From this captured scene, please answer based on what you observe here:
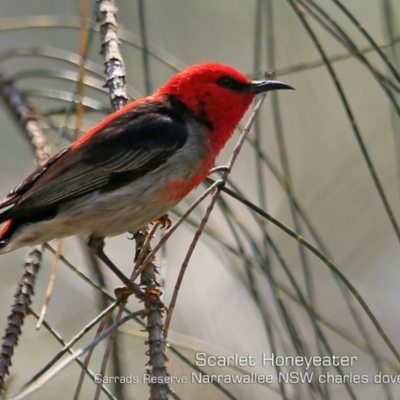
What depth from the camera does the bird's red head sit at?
3.38 metres

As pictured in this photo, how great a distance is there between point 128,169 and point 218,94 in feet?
1.76

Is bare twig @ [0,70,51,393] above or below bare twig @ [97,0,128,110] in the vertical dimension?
below

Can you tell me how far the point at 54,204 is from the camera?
3.17 metres

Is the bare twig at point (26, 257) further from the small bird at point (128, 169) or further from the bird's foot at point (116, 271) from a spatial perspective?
the bird's foot at point (116, 271)

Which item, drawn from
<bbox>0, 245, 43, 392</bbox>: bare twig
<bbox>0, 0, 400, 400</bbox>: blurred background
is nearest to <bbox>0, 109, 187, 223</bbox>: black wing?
<bbox>0, 245, 43, 392</bbox>: bare twig

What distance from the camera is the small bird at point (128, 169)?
123 inches

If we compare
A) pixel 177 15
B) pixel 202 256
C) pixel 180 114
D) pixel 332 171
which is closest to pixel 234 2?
pixel 177 15

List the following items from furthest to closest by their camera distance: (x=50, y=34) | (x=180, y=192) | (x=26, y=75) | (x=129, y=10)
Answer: (x=50, y=34), (x=129, y=10), (x=26, y=75), (x=180, y=192)

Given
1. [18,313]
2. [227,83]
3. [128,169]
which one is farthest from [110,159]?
[18,313]

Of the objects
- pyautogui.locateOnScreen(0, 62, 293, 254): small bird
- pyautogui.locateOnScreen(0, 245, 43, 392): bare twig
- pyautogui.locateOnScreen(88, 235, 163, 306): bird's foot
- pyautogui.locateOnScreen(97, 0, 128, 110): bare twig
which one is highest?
pyautogui.locateOnScreen(97, 0, 128, 110): bare twig

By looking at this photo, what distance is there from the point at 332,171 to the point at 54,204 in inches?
106

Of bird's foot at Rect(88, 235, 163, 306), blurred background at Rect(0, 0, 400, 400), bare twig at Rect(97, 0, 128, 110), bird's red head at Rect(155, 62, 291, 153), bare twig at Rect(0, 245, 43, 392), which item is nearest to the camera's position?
bare twig at Rect(0, 245, 43, 392)

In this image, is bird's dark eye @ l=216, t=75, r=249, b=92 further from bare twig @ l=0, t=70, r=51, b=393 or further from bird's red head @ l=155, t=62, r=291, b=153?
bare twig @ l=0, t=70, r=51, b=393

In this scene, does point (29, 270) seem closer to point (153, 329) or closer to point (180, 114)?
point (153, 329)
